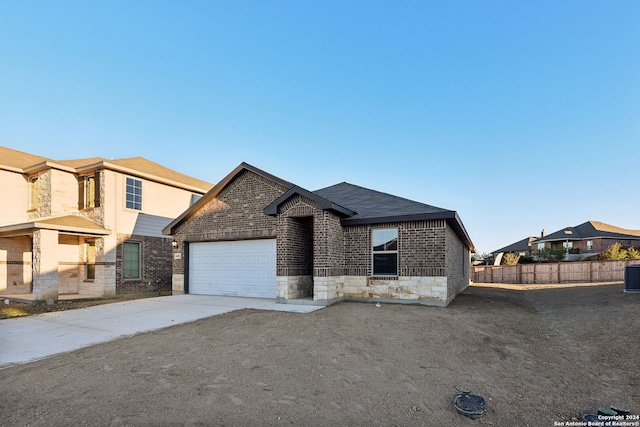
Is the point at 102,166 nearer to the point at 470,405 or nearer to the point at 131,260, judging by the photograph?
the point at 131,260

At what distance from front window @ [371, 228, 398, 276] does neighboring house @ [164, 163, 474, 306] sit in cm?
4

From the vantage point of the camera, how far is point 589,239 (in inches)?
1532

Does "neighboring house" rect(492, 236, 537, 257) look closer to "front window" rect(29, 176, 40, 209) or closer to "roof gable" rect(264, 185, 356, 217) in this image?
"roof gable" rect(264, 185, 356, 217)

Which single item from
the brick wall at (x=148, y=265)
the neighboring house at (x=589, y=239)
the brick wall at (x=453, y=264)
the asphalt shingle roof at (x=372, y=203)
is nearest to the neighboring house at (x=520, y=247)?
the neighboring house at (x=589, y=239)

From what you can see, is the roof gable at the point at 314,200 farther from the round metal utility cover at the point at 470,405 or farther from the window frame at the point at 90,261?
the window frame at the point at 90,261

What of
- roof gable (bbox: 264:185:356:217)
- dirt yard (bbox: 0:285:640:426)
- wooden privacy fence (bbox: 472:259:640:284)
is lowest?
wooden privacy fence (bbox: 472:259:640:284)

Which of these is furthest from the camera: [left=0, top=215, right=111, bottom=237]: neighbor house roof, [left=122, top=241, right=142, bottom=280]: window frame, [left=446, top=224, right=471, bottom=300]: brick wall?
[left=122, top=241, right=142, bottom=280]: window frame

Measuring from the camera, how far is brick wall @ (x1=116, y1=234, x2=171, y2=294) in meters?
15.9

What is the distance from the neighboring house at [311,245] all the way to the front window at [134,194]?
387cm

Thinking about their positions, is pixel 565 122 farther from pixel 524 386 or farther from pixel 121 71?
pixel 121 71

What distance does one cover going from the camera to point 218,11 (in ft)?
41.5

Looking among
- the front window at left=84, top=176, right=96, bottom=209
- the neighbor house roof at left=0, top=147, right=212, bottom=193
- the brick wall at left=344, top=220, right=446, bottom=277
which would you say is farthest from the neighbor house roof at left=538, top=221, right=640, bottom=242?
the front window at left=84, top=176, right=96, bottom=209

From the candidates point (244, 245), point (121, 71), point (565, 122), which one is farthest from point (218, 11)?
point (565, 122)

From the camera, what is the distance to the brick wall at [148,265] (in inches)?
627
